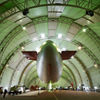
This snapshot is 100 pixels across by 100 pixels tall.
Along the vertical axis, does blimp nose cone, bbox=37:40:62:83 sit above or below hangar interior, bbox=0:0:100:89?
below

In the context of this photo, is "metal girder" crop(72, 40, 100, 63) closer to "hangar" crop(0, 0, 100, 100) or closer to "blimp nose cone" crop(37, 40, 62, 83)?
"hangar" crop(0, 0, 100, 100)

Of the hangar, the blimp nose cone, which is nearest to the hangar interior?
the hangar

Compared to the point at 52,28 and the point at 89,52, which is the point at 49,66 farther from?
the point at 89,52

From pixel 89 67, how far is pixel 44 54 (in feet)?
95.2

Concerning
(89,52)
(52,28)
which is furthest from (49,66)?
(89,52)

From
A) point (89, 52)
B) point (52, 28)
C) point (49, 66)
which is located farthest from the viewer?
point (89, 52)

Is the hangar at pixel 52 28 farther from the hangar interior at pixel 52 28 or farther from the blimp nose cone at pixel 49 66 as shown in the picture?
the blimp nose cone at pixel 49 66

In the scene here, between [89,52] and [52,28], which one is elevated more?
[52,28]

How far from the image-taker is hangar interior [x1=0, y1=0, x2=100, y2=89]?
739 inches

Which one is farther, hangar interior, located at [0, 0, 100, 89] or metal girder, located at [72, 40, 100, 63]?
metal girder, located at [72, 40, 100, 63]

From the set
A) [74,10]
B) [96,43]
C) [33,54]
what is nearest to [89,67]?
[96,43]

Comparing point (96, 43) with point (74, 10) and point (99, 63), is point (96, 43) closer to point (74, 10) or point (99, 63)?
point (99, 63)

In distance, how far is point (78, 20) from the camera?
23.8 m

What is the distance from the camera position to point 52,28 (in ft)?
89.6
